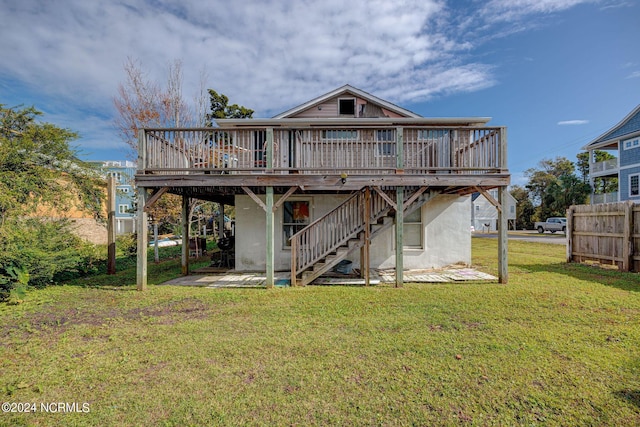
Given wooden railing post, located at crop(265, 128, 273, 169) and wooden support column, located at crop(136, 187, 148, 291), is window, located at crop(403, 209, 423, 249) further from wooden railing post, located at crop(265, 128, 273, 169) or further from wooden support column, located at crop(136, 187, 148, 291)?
wooden support column, located at crop(136, 187, 148, 291)

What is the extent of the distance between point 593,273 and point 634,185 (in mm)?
21040

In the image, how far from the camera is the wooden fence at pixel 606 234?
8.18m

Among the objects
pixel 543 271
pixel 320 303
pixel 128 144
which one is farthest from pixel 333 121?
pixel 128 144

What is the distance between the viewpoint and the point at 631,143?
21562mm

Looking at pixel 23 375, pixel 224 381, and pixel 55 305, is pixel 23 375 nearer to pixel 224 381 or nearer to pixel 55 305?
pixel 224 381

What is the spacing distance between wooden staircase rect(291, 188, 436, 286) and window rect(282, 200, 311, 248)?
192cm

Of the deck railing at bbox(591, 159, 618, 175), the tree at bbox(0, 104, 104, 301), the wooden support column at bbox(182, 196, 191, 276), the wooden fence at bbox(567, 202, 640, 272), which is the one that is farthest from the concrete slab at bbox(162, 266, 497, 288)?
the deck railing at bbox(591, 159, 618, 175)

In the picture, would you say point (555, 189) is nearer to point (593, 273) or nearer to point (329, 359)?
point (593, 273)

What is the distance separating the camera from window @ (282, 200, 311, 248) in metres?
9.27

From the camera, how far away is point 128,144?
15.5 m

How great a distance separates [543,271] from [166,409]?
1029 cm

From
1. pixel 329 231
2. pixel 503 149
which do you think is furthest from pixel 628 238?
pixel 329 231

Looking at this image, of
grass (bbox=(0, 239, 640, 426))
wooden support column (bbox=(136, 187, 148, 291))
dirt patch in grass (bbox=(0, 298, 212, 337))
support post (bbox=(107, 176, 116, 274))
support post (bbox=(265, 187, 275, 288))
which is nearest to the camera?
grass (bbox=(0, 239, 640, 426))

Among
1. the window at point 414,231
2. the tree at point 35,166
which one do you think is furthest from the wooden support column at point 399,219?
the tree at point 35,166
